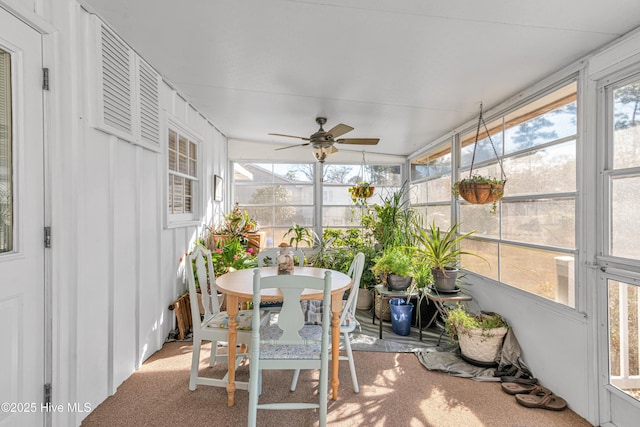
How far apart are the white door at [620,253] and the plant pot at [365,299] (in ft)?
8.68

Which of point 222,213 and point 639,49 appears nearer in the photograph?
point 639,49

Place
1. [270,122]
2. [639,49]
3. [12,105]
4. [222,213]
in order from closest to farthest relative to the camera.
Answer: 1. [12,105]
2. [639,49]
3. [270,122]
4. [222,213]

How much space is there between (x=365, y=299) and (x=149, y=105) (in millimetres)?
3418

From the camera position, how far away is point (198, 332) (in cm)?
230

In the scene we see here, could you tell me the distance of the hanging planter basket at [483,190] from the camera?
8.33 ft

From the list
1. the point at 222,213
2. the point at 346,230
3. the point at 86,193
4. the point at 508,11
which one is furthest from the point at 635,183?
the point at 222,213

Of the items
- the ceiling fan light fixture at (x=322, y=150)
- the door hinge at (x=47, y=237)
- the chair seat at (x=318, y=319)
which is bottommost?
the chair seat at (x=318, y=319)

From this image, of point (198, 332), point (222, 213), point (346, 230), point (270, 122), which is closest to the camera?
point (198, 332)

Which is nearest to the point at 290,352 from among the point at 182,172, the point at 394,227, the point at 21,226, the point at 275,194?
the point at 21,226

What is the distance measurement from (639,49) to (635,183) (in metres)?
0.73

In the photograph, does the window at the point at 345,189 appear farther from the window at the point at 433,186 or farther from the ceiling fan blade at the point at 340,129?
the ceiling fan blade at the point at 340,129

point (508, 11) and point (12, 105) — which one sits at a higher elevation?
point (508, 11)

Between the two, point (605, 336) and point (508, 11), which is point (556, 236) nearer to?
point (605, 336)

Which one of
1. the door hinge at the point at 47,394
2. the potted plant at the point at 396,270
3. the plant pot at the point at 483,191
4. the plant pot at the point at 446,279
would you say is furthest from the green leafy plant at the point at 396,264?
the door hinge at the point at 47,394
